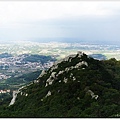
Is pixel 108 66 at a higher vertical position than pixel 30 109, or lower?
higher

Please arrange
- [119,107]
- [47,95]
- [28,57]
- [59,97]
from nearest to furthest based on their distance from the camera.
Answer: [119,107]
[59,97]
[47,95]
[28,57]

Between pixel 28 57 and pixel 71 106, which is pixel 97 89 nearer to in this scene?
pixel 71 106

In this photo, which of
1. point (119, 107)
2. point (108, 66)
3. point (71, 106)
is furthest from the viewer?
point (108, 66)

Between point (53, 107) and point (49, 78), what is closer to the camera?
point (53, 107)

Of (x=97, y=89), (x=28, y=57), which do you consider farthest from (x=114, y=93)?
(x=28, y=57)

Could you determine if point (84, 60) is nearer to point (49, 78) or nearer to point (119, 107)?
point (49, 78)

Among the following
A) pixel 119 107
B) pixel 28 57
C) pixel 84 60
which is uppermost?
pixel 84 60
